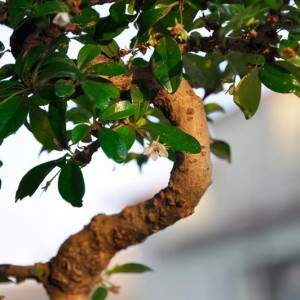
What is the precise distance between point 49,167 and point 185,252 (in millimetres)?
4524

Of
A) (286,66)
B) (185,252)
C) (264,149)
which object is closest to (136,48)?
(286,66)

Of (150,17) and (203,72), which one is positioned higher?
(150,17)

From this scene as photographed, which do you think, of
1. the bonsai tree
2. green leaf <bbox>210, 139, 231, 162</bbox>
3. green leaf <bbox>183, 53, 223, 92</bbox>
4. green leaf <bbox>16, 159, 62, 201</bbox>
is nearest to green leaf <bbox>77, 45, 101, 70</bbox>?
the bonsai tree

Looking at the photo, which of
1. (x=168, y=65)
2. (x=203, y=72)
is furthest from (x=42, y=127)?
(x=203, y=72)

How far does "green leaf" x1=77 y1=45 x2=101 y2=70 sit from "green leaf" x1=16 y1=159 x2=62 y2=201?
0.35 feet

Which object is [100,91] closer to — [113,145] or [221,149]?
[113,145]

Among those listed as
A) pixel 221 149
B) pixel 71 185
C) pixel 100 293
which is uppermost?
pixel 71 185

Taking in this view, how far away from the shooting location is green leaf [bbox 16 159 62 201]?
0.62 meters

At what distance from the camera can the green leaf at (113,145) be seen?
0.55 meters

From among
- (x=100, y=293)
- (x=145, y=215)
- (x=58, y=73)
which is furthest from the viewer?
(x=100, y=293)

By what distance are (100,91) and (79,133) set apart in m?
0.05

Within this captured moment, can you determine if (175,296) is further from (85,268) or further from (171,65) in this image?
(171,65)

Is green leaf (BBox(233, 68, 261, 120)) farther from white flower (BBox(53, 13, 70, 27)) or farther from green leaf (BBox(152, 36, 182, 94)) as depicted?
white flower (BBox(53, 13, 70, 27))

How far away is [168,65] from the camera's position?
1.88 feet
